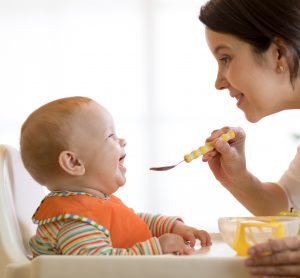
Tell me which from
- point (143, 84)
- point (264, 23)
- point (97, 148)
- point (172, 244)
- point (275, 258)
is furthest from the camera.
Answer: point (143, 84)

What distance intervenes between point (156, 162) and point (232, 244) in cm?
242

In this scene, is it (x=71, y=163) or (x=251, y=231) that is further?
(x=71, y=163)

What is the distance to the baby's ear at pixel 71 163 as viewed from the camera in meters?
1.10

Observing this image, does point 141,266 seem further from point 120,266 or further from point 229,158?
point 229,158

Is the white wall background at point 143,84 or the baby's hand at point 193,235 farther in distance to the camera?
the white wall background at point 143,84

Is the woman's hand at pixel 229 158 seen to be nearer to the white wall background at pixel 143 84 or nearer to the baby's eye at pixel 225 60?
the baby's eye at pixel 225 60

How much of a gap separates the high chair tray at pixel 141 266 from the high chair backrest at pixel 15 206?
0.15 meters

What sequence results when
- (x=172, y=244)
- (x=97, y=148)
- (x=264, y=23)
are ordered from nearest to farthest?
(x=172, y=244)
(x=97, y=148)
(x=264, y=23)

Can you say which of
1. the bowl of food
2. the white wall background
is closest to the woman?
the bowl of food

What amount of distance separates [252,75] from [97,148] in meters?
0.40

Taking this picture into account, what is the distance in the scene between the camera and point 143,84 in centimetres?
346

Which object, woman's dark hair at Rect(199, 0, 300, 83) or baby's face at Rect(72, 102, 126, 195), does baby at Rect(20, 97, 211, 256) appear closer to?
baby's face at Rect(72, 102, 126, 195)

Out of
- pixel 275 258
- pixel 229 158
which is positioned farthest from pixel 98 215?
pixel 229 158

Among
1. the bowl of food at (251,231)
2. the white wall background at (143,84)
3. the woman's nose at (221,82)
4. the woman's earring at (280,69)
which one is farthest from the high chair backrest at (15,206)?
the white wall background at (143,84)
